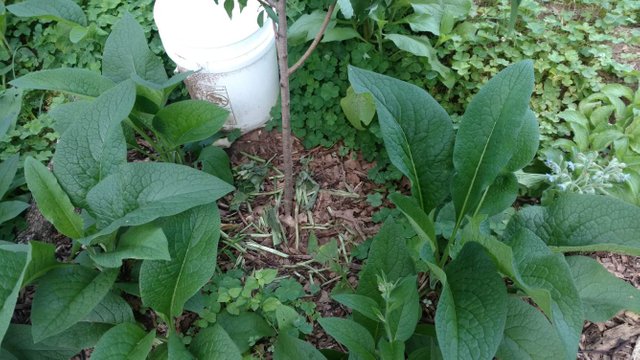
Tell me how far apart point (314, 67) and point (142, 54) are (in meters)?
0.74

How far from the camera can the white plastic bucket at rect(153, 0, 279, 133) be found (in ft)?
7.54

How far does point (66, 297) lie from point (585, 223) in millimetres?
1723

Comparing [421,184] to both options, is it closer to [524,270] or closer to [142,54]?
[524,270]

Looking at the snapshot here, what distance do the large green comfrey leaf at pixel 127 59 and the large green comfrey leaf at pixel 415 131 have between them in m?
0.94

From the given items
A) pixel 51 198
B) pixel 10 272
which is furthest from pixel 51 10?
pixel 10 272

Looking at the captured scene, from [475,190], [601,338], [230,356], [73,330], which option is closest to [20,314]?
[73,330]

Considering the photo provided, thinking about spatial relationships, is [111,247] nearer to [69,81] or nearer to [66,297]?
[66,297]

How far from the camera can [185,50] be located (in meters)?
2.33

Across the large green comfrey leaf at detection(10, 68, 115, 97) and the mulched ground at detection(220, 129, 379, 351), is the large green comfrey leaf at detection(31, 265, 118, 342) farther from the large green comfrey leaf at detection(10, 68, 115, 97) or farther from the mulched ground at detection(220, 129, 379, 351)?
the large green comfrey leaf at detection(10, 68, 115, 97)

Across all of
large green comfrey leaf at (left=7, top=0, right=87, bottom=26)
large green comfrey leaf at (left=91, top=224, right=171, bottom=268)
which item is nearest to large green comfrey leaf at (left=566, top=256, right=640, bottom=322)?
large green comfrey leaf at (left=91, top=224, right=171, bottom=268)

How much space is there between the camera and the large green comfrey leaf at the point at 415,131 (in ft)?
6.08

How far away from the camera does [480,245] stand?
5.61 ft

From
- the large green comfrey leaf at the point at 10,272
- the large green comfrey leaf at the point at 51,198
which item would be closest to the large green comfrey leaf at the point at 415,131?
the large green comfrey leaf at the point at 51,198

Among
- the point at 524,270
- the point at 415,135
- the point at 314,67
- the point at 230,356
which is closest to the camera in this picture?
the point at 524,270
